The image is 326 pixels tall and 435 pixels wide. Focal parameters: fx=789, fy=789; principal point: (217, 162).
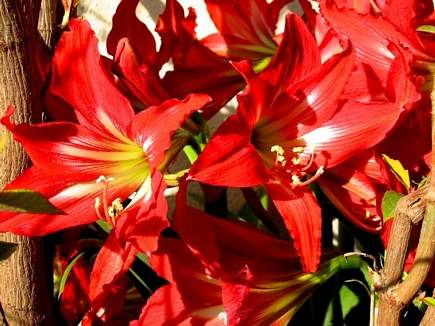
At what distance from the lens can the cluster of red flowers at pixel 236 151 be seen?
0.52m

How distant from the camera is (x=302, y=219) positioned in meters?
0.56

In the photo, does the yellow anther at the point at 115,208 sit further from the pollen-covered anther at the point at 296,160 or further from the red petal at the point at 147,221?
the pollen-covered anther at the point at 296,160

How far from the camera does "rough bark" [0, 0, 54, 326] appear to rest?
0.51 meters

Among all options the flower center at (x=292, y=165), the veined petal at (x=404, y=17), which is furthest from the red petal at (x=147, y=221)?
the veined petal at (x=404, y=17)

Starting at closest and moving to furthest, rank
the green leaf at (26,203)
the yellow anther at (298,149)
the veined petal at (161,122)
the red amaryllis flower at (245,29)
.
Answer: the green leaf at (26,203) < the veined petal at (161,122) < the yellow anther at (298,149) < the red amaryllis flower at (245,29)

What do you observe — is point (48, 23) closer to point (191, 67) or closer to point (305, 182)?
point (191, 67)

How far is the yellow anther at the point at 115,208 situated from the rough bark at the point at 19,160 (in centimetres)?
7

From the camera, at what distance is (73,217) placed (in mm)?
552

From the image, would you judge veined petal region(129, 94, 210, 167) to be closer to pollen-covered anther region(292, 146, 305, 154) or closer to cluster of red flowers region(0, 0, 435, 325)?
cluster of red flowers region(0, 0, 435, 325)

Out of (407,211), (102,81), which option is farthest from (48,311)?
(407,211)

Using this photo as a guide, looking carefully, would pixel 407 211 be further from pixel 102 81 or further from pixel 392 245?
pixel 102 81

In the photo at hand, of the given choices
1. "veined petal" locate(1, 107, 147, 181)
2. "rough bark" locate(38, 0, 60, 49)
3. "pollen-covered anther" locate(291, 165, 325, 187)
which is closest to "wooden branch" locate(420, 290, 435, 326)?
"pollen-covered anther" locate(291, 165, 325, 187)

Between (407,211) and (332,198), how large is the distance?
7.0 inches

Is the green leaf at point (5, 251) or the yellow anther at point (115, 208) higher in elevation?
the green leaf at point (5, 251)
